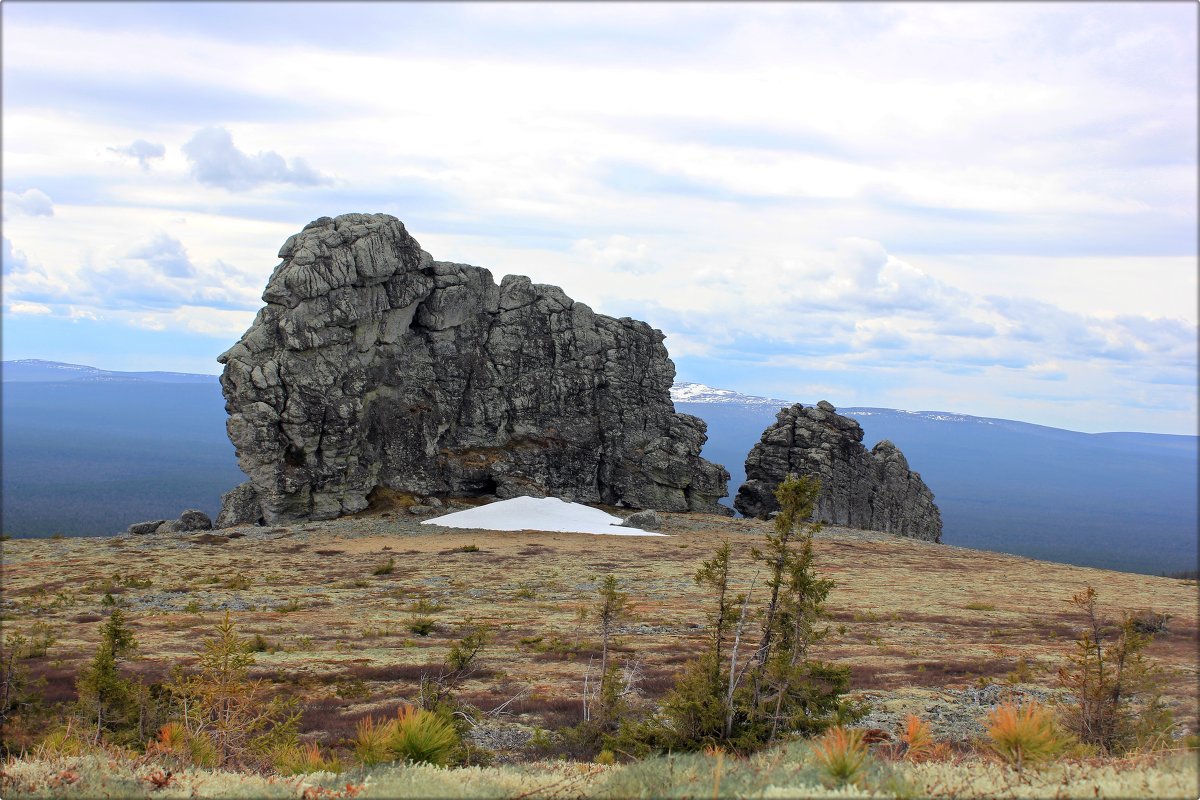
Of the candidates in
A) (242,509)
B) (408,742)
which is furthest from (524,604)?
(242,509)

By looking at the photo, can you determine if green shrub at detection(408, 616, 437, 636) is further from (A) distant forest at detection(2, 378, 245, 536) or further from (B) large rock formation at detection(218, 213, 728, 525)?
(B) large rock formation at detection(218, 213, 728, 525)

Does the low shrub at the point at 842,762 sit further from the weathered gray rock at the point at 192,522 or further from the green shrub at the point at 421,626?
the weathered gray rock at the point at 192,522

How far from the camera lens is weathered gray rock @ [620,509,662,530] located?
60250 millimetres

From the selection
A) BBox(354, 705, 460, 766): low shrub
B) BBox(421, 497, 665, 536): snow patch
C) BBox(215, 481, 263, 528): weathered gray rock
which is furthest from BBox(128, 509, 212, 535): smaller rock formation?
BBox(354, 705, 460, 766): low shrub

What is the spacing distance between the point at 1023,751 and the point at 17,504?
359ft

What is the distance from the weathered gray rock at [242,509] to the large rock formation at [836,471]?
3977 cm

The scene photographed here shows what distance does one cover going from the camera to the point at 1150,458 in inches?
465

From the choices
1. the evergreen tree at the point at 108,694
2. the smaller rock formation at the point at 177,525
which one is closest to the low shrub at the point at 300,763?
the evergreen tree at the point at 108,694

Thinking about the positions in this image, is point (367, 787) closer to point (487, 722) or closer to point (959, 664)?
A: point (487, 722)

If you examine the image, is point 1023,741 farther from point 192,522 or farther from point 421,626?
point 192,522

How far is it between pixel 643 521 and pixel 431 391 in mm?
19383

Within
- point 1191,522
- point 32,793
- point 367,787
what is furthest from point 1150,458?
point 32,793

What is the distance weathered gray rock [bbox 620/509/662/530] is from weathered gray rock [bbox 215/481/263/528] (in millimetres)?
26968

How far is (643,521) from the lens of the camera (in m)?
60.6
